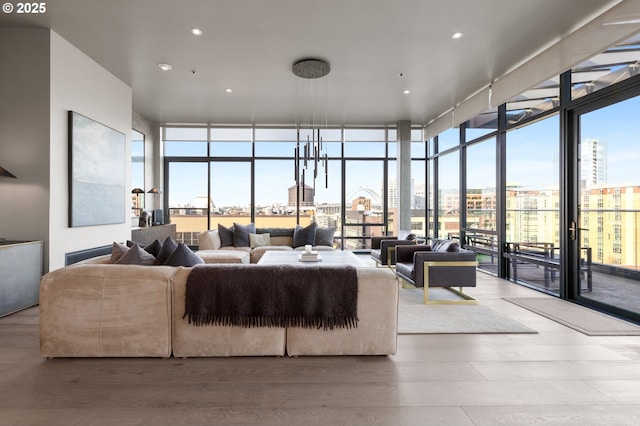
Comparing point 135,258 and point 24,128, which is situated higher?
point 24,128

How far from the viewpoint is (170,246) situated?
3.23 meters

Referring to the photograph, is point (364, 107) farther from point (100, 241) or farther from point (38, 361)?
point (38, 361)

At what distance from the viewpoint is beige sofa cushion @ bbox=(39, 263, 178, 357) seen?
238cm

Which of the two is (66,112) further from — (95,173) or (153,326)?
(153,326)

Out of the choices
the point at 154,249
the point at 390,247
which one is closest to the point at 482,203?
the point at 390,247

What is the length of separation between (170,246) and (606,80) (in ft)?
16.2

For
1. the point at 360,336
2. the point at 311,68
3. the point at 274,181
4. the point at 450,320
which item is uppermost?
the point at 311,68

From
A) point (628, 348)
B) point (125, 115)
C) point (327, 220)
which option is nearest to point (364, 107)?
point (327, 220)

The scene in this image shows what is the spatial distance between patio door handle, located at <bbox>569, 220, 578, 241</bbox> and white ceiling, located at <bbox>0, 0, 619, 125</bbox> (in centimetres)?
222

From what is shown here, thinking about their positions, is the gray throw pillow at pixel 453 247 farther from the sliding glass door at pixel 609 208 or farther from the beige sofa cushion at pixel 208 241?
the beige sofa cushion at pixel 208 241

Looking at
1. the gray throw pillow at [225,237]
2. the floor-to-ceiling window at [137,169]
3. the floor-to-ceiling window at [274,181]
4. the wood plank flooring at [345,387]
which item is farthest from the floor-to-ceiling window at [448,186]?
the floor-to-ceiling window at [137,169]

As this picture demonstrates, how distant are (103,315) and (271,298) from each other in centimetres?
119

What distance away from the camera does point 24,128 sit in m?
3.76

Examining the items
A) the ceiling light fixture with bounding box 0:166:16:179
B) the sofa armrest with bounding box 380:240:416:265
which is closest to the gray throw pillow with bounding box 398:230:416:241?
the sofa armrest with bounding box 380:240:416:265
